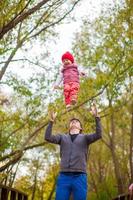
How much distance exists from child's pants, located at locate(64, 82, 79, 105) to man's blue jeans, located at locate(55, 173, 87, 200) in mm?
1608

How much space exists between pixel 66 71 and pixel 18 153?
8.18m

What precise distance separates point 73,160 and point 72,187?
0.31 m

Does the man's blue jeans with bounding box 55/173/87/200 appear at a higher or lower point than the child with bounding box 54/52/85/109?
lower

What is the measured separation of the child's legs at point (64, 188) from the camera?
19.1 feet

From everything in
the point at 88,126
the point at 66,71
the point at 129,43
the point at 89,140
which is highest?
the point at 129,43

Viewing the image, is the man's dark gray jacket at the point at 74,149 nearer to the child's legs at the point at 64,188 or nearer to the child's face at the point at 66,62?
the child's legs at the point at 64,188

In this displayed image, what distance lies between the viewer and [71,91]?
7176mm

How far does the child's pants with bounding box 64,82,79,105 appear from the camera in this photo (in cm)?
721

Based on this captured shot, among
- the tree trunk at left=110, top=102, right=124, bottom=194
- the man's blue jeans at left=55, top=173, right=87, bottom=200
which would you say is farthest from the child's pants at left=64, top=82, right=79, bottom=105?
the tree trunk at left=110, top=102, right=124, bottom=194

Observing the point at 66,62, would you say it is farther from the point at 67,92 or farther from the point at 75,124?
the point at 75,124

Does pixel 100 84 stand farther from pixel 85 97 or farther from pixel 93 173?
pixel 93 173

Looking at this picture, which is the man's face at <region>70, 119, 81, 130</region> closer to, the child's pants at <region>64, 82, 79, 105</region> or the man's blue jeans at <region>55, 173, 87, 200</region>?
the man's blue jeans at <region>55, 173, 87, 200</region>

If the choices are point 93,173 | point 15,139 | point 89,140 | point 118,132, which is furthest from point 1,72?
point 93,173

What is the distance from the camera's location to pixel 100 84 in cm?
1518
